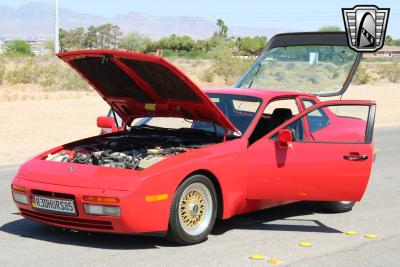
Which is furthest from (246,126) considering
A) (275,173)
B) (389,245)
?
(389,245)

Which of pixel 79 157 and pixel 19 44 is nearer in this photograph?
pixel 79 157

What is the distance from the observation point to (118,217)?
22.6 ft

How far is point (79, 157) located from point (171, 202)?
1275mm

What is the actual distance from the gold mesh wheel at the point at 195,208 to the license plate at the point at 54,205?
1025 mm

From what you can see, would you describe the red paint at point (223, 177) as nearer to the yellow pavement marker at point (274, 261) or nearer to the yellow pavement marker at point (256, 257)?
the yellow pavement marker at point (256, 257)

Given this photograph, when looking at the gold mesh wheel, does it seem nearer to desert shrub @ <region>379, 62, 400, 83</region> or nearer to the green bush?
the green bush

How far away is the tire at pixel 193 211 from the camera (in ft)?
23.7

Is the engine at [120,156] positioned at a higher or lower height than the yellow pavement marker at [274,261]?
higher

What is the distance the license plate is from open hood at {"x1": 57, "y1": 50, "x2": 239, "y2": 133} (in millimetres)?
1531

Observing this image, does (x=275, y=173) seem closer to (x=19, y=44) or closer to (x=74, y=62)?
(x=74, y=62)

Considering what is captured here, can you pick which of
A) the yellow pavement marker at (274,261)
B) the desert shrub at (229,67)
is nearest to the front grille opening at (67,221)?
the yellow pavement marker at (274,261)

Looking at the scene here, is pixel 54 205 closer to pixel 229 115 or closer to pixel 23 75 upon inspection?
pixel 229 115

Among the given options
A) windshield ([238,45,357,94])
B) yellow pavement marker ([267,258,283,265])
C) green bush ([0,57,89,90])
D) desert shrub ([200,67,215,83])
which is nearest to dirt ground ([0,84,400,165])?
green bush ([0,57,89,90])

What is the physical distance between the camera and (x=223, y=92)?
909 centimetres
